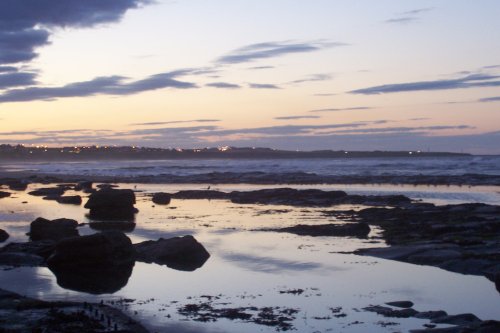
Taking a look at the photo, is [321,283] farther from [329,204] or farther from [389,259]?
[329,204]

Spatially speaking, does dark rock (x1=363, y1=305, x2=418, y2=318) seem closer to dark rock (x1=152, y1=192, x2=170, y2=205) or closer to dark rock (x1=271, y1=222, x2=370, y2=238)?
dark rock (x1=271, y1=222, x2=370, y2=238)

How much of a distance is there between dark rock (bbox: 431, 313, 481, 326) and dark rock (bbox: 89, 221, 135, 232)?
18.7 meters

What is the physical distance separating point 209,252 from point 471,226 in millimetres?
11934

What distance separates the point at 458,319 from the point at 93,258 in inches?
438

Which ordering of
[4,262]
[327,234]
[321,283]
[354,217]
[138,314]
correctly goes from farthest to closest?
[354,217], [327,234], [4,262], [321,283], [138,314]

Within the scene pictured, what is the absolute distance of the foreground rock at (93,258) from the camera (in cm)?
1930

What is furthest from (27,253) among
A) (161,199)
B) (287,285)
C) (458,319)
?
(161,199)

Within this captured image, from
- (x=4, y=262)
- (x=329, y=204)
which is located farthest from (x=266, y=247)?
(x=329, y=204)

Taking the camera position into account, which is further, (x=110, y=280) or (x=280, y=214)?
(x=280, y=214)

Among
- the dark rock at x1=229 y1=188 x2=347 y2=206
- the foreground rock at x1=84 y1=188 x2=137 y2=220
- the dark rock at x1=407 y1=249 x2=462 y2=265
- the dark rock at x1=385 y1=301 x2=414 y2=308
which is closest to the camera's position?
the dark rock at x1=385 y1=301 x2=414 y2=308

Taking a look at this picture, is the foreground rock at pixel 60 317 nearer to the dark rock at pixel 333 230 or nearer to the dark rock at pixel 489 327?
the dark rock at pixel 489 327

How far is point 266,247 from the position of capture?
2425cm

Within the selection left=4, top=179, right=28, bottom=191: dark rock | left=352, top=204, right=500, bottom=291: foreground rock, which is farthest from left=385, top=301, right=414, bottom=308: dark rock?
left=4, top=179, right=28, bottom=191: dark rock

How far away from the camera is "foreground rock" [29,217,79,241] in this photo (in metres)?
26.0
